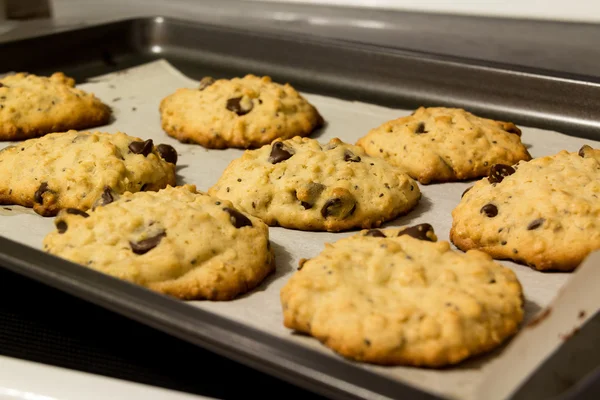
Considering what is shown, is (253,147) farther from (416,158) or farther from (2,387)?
(2,387)

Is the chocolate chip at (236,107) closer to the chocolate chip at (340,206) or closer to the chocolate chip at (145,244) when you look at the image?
the chocolate chip at (340,206)

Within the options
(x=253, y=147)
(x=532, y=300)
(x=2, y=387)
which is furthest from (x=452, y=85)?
(x=2, y=387)

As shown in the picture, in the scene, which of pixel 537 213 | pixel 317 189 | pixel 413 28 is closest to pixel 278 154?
pixel 317 189

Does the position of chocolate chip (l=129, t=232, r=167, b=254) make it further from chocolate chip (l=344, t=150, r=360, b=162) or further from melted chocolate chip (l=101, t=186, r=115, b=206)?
chocolate chip (l=344, t=150, r=360, b=162)

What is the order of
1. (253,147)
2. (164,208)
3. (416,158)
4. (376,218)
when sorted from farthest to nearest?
(253,147) → (416,158) → (376,218) → (164,208)

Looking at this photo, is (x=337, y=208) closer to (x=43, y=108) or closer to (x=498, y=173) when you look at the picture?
(x=498, y=173)

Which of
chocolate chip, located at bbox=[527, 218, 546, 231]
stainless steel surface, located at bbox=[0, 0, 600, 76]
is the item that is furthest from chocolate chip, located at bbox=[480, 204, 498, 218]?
stainless steel surface, located at bbox=[0, 0, 600, 76]

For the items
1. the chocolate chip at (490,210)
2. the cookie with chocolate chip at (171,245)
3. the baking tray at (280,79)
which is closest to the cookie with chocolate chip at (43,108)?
the baking tray at (280,79)
